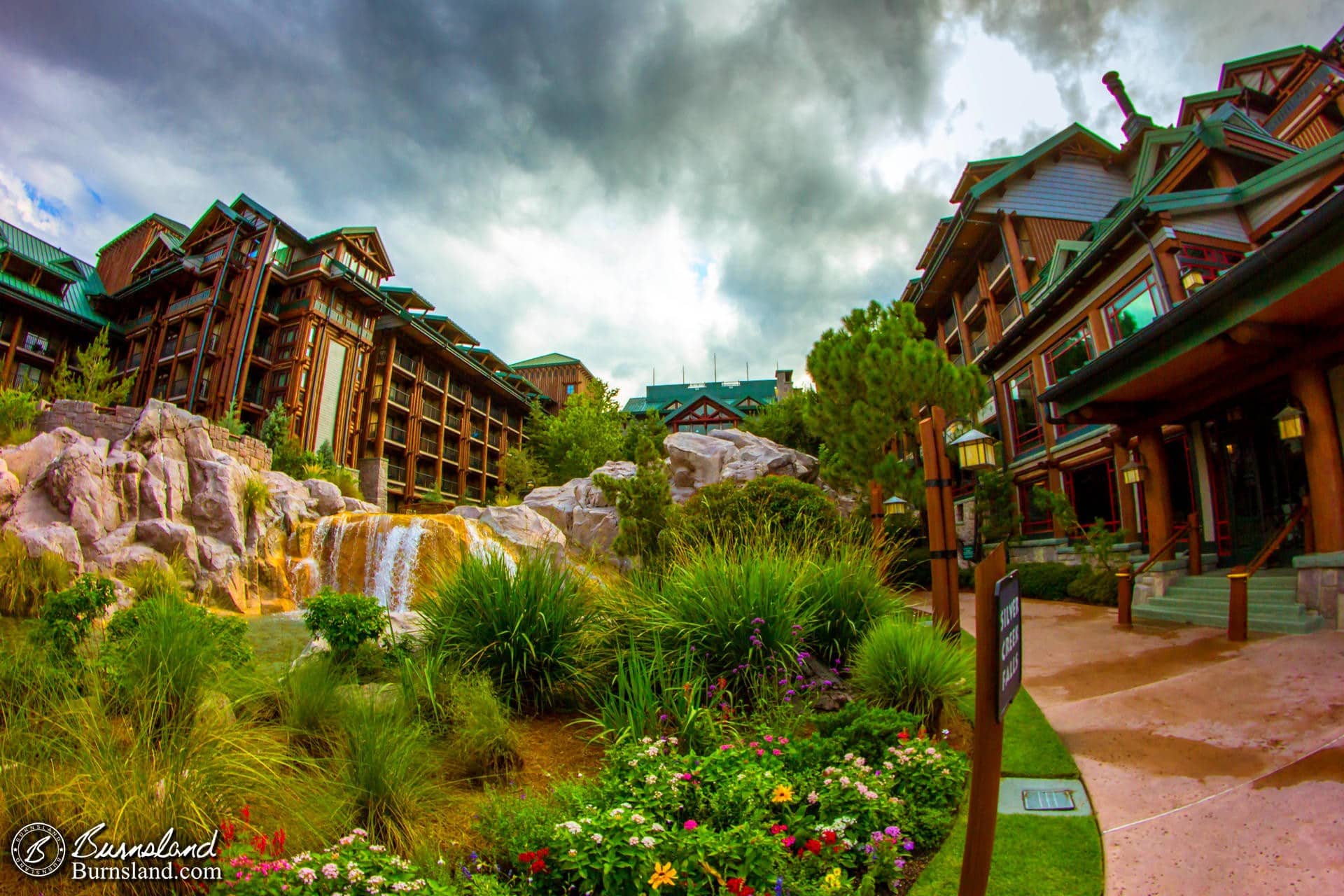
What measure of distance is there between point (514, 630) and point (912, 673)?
3.47 meters

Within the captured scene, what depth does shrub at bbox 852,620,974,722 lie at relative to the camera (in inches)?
211

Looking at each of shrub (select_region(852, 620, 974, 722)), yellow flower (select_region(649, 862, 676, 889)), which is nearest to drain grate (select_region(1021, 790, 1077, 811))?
shrub (select_region(852, 620, 974, 722))

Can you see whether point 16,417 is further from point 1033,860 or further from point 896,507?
point 896,507

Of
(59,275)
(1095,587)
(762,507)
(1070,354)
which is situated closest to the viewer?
(1095,587)

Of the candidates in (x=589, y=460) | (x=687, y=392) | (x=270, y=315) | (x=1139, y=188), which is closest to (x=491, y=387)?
(x=589, y=460)

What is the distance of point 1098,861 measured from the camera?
3312 mm

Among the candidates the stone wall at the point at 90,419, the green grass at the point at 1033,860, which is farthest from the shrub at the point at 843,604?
the stone wall at the point at 90,419

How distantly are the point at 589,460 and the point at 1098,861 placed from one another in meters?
33.8

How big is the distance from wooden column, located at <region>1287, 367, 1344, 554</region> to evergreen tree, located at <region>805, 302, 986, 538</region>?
23.7ft

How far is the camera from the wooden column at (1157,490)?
12.1 meters

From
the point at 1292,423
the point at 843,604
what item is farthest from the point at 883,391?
the point at 843,604

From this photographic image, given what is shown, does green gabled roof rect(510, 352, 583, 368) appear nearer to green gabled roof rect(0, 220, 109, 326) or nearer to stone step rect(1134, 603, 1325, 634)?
green gabled roof rect(0, 220, 109, 326)

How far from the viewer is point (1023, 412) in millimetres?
22047

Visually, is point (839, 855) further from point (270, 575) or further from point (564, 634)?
point (270, 575)
